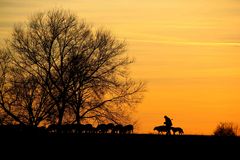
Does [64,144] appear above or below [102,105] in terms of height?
below

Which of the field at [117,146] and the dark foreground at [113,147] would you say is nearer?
the dark foreground at [113,147]

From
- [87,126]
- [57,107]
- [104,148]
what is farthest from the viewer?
[57,107]

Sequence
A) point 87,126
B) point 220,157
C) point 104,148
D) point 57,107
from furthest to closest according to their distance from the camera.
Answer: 1. point 57,107
2. point 87,126
3. point 104,148
4. point 220,157

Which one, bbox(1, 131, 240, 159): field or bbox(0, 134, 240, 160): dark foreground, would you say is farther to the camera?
bbox(1, 131, 240, 159): field

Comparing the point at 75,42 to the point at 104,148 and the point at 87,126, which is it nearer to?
Result: the point at 87,126

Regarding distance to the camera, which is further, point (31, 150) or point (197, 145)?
point (197, 145)

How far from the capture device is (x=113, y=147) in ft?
106

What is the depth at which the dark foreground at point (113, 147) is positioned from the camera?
29.8 metres

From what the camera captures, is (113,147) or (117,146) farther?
(117,146)

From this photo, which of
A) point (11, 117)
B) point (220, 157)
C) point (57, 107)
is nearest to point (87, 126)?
point (57, 107)

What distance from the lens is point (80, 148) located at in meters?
31.8

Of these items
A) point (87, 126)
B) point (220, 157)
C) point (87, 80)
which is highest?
point (87, 80)

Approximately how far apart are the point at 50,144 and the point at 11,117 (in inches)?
1290

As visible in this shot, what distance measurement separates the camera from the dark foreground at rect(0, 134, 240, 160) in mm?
29797
